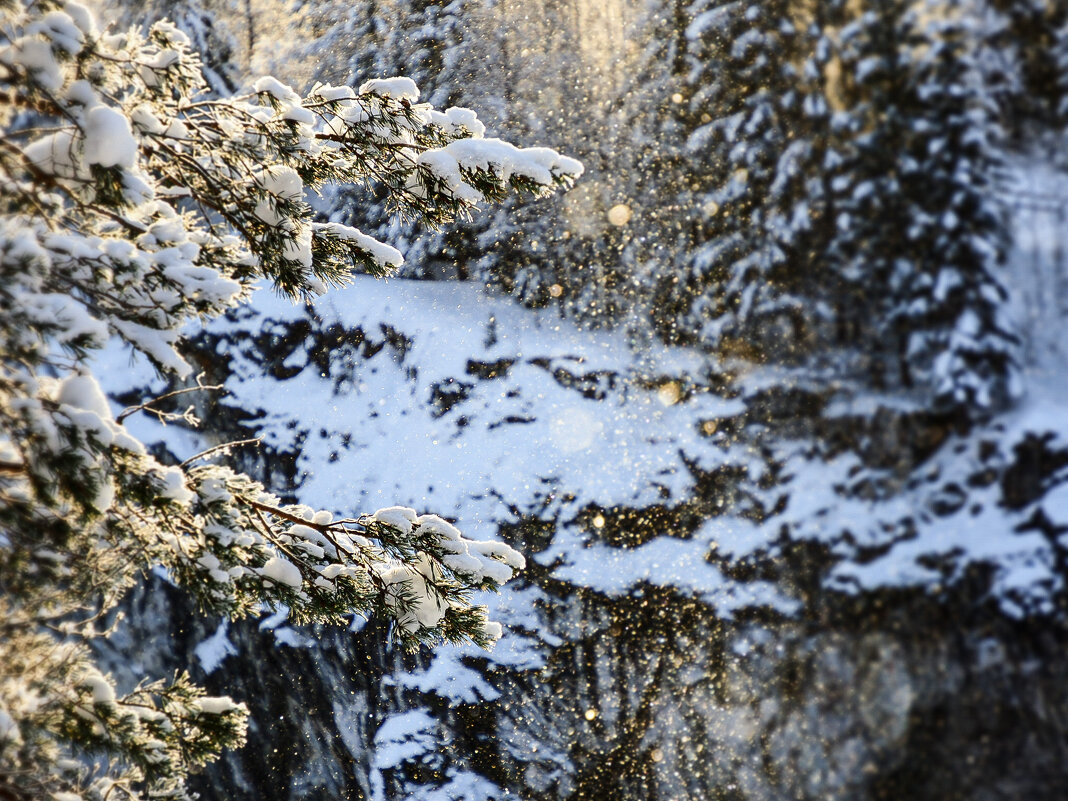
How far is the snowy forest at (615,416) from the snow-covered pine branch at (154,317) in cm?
2

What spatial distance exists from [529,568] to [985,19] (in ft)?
8.41

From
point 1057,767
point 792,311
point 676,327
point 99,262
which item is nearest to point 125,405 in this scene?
point 99,262

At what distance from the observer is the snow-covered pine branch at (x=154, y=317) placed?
1278mm

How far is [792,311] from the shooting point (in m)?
2.67

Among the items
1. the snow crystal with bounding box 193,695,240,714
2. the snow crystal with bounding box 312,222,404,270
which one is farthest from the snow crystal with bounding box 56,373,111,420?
the snow crystal with bounding box 193,695,240,714

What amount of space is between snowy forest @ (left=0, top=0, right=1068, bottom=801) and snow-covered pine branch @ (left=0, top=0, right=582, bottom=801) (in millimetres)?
15

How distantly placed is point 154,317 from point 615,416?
180 cm

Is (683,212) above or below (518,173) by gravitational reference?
above

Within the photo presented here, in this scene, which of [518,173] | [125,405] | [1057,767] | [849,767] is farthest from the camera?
[125,405]

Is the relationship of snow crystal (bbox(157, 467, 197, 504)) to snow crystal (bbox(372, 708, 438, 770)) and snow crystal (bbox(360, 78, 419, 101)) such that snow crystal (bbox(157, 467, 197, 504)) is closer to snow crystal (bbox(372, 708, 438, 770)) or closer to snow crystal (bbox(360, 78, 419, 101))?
snow crystal (bbox(360, 78, 419, 101))

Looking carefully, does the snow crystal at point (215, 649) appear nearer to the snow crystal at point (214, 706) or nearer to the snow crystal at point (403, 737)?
the snow crystal at point (403, 737)

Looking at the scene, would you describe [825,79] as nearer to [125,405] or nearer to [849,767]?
[849,767]

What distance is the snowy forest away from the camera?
5.79 ft

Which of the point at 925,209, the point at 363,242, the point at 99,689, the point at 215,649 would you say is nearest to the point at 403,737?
the point at 215,649
